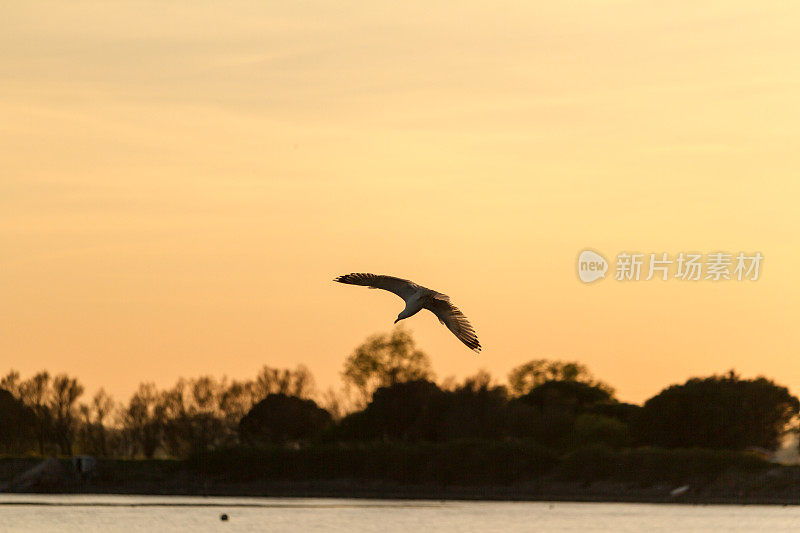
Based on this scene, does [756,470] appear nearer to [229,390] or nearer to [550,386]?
[550,386]

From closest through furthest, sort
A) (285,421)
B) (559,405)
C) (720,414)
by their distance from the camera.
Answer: (720,414)
(285,421)
(559,405)

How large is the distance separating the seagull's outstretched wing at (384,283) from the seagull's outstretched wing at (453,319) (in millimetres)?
689

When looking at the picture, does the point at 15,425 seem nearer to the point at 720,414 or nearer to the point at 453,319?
the point at 720,414

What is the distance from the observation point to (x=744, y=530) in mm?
134750

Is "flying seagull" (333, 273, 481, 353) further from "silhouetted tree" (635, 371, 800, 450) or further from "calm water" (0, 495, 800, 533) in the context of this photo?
"silhouetted tree" (635, 371, 800, 450)

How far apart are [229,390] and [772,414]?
60323 mm

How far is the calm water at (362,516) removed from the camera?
128875mm

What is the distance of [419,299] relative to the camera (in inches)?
1855

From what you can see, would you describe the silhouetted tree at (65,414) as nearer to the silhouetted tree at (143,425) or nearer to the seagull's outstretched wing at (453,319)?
the silhouetted tree at (143,425)

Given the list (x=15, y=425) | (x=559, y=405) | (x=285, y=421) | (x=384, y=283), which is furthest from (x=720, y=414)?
(x=384, y=283)

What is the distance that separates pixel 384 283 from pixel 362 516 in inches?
3836

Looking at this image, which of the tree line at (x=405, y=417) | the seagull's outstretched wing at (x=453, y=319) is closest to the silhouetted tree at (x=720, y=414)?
the tree line at (x=405, y=417)

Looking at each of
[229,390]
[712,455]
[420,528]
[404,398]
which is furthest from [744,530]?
[229,390]

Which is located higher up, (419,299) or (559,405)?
(559,405)
